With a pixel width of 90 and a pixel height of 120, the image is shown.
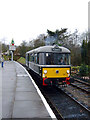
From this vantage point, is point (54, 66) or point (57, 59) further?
point (57, 59)

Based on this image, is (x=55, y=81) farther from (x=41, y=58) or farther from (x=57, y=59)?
(x=41, y=58)

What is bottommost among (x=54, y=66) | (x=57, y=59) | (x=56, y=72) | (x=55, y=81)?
(x=55, y=81)

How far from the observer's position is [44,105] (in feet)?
21.7

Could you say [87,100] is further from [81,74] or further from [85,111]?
[81,74]

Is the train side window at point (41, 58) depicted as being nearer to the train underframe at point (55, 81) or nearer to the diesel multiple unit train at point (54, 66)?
the diesel multiple unit train at point (54, 66)

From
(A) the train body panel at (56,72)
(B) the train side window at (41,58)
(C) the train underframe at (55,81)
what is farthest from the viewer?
(B) the train side window at (41,58)

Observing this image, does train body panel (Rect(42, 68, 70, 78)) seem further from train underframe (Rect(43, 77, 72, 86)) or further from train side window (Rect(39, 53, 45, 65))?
train side window (Rect(39, 53, 45, 65))

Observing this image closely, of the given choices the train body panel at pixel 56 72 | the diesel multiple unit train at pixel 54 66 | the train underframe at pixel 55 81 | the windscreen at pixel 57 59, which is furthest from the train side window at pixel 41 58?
the train underframe at pixel 55 81

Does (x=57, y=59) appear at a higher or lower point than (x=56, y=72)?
higher

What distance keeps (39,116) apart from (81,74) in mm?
18742

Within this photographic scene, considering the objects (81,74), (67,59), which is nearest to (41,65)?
(67,59)

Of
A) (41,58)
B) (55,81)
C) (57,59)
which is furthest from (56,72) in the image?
(41,58)

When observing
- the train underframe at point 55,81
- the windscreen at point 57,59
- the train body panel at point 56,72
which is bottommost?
the train underframe at point 55,81

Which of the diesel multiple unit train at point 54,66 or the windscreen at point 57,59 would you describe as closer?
the diesel multiple unit train at point 54,66
